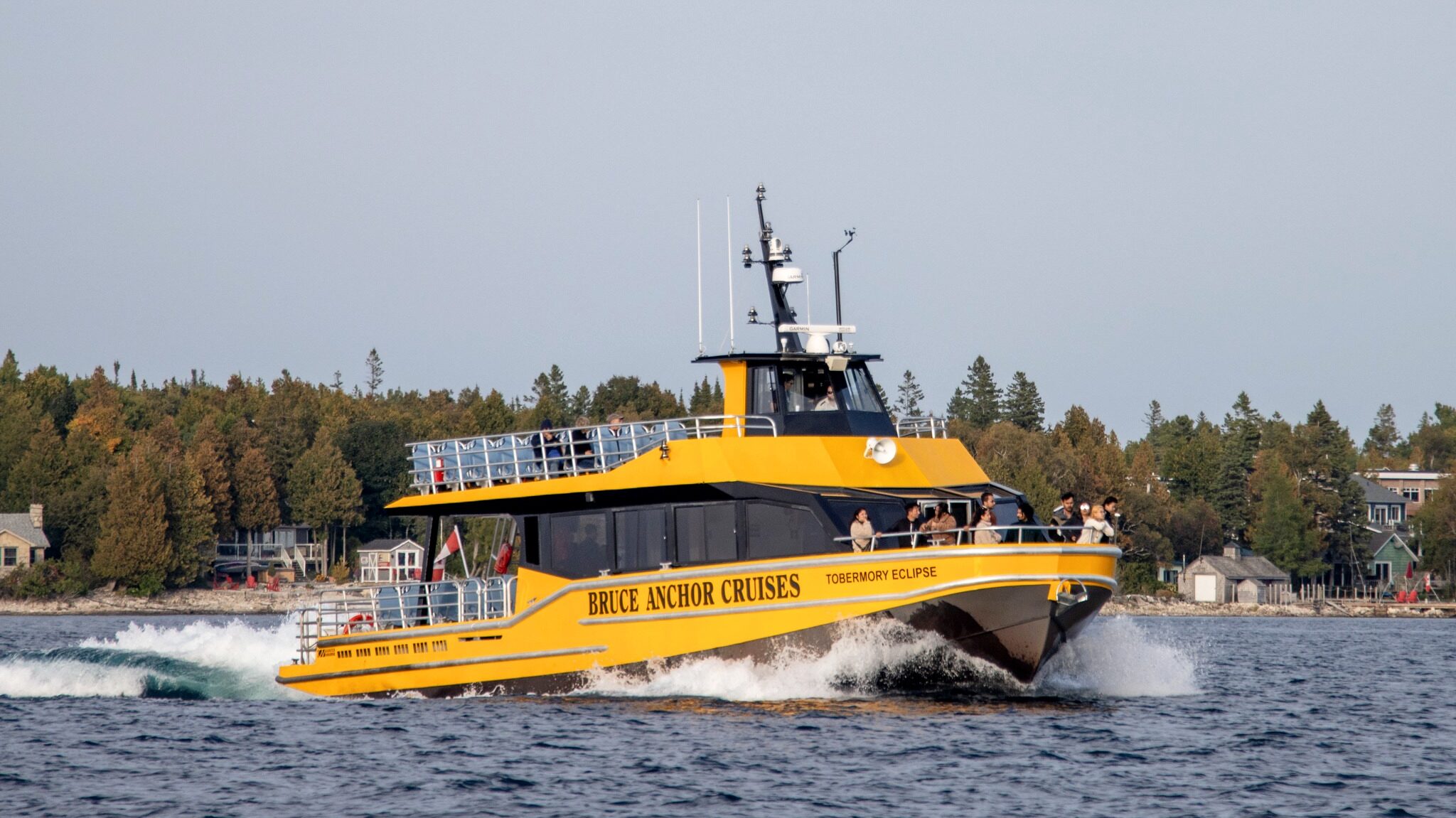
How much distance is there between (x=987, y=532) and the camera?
2173 cm

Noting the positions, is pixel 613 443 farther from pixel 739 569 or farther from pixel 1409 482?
pixel 1409 482

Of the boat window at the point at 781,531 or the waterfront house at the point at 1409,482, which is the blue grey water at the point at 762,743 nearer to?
the boat window at the point at 781,531

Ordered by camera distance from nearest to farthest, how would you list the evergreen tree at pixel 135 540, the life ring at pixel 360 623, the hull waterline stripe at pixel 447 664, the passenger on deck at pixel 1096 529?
the passenger on deck at pixel 1096 529
the hull waterline stripe at pixel 447 664
the life ring at pixel 360 623
the evergreen tree at pixel 135 540

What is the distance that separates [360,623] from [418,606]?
176 cm

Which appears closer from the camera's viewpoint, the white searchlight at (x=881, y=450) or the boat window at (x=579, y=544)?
the white searchlight at (x=881, y=450)

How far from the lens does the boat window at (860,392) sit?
80.7 ft

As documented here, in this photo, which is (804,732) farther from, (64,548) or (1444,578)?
(1444,578)

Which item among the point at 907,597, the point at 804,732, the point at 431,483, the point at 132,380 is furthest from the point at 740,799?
the point at 132,380

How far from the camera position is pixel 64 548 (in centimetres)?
A: 9331

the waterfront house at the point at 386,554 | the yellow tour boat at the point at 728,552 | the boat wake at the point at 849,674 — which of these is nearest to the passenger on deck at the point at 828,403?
the yellow tour boat at the point at 728,552

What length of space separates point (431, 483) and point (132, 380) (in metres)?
150

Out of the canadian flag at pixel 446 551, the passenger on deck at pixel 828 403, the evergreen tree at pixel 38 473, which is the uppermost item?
the evergreen tree at pixel 38 473

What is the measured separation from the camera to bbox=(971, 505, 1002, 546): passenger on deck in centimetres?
2158

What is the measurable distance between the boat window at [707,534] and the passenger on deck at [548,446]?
2.06 metres
